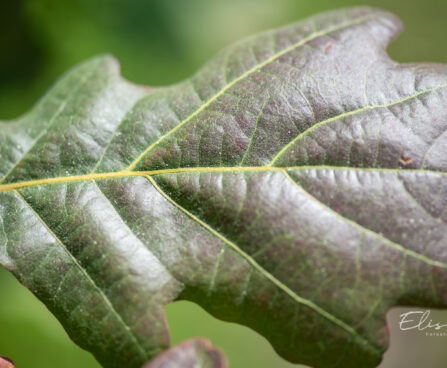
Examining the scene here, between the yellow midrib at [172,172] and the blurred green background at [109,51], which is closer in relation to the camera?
the yellow midrib at [172,172]

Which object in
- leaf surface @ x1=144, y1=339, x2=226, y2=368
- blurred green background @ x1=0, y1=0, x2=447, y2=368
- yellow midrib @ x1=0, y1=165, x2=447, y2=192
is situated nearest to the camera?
leaf surface @ x1=144, y1=339, x2=226, y2=368

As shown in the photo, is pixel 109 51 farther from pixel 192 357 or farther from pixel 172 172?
pixel 192 357

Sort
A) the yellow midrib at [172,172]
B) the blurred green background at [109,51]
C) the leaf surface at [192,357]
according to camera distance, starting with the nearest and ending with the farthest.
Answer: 1. the leaf surface at [192,357]
2. the yellow midrib at [172,172]
3. the blurred green background at [109,51]

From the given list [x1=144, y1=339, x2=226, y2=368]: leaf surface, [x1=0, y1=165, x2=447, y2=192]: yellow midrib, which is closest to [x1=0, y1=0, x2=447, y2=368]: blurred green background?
[x1=0, y1=165, x2=447, y2=192]: yellow midrib

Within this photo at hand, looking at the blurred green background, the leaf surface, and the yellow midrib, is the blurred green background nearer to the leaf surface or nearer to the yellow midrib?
the yellow midrib

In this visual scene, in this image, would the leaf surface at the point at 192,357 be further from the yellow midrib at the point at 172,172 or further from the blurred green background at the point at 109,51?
the blurred green background at the point at 109,51

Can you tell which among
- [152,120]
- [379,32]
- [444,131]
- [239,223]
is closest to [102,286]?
[239,223]

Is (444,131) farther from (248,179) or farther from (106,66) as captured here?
(106,66)

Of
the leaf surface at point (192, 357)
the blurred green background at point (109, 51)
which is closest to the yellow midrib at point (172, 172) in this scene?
the leaf surface at point (192, 357)

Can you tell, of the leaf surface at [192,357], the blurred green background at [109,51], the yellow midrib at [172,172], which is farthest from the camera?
the blurred green background at [109,51]
